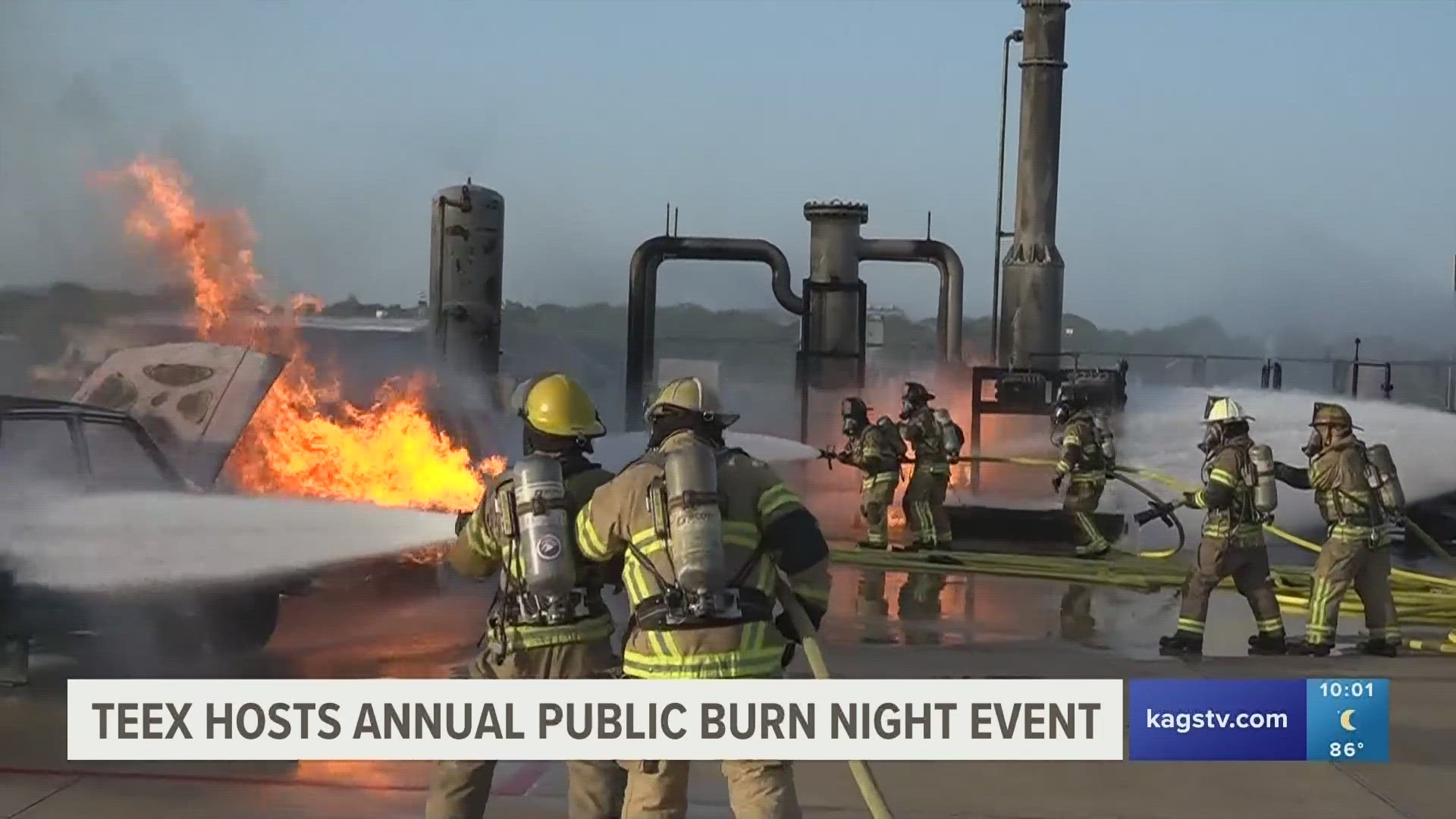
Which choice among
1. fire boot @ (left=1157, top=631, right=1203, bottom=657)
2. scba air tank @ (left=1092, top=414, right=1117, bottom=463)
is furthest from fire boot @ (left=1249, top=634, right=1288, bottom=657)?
scba air tank @ (left=1092, top=414, right=1117, bottom=463)

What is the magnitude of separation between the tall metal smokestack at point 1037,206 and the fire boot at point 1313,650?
1257cm

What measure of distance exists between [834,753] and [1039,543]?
10.8 meters

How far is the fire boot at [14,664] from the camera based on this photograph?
24.6ft

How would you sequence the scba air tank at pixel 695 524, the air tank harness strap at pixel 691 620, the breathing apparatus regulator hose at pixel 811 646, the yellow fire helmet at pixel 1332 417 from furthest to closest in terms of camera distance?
the yellow fire helmet at pixel 1332 417 < the breathing apparatus regulator hose at pixel 811 646 < the air tank harness strap at pixel 691 620 < the scba air tank at pixel 695 524

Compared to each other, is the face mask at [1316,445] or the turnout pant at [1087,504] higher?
the face mask at [1316,445]

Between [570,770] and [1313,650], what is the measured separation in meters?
5.80

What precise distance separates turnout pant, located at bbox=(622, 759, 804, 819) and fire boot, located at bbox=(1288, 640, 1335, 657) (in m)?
5.81

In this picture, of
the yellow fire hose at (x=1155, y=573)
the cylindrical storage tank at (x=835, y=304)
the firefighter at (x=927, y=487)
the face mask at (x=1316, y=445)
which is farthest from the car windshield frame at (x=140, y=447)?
the cylindrical storage tank at (x=835, y=304)

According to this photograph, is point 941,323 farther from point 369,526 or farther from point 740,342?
point 369,526

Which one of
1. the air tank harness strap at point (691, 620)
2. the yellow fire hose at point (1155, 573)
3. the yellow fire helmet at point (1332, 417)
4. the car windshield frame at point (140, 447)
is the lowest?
the yellow fire hose at point (1155, 573)

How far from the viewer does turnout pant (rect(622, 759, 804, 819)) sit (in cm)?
449

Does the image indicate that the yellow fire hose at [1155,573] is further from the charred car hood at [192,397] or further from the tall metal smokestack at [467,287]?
the charred car hood at [192,397]
